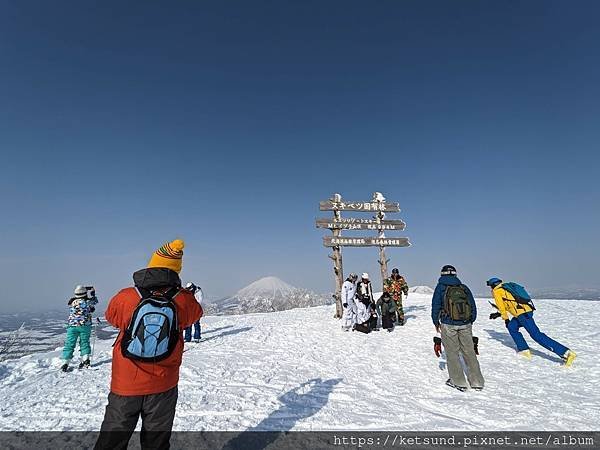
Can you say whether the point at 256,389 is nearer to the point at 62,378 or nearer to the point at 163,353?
the point at 163,353

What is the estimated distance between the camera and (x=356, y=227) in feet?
52.7

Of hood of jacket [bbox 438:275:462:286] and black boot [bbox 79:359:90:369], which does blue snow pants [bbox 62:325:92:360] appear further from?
hood of jacket [bbox 438:275:462:286]

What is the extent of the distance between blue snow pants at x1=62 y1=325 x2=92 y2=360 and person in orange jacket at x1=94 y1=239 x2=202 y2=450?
5889 millimetres

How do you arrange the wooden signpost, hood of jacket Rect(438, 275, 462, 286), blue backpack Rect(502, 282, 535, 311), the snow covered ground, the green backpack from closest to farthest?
1. the snow covered ground
2. the green backpack
3. hood of jacket Rect(438, 275, 462, 286)
4. blue backpack Rect(502, 282, 535, 311)
5. the wooden signpost

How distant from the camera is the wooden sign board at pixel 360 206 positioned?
1559 cm

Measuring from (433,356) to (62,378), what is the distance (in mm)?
9040

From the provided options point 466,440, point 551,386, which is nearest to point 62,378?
point 466,440

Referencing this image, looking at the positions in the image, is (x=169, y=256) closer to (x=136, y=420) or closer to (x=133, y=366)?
(x=133, y=366)

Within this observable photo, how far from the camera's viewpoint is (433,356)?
27.4 ft

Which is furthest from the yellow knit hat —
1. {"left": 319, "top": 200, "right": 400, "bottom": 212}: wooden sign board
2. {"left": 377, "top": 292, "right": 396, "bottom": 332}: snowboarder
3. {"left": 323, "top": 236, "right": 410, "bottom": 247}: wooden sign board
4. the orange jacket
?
{"left": 319, "top": 200, "right": 400, "bottom": 212}: wooden sign board

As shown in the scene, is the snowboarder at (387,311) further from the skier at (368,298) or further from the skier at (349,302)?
the skier at (349,302)

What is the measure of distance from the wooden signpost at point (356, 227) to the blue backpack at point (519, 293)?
7020 mm

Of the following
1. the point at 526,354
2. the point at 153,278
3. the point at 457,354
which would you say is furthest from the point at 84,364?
the point at 526,354

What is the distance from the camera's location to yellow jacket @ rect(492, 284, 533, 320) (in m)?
7.75
